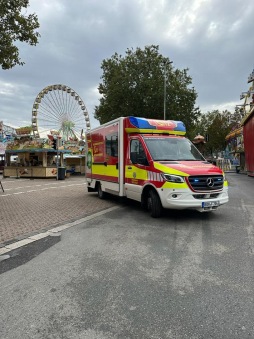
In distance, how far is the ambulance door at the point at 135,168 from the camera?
7.96 metres

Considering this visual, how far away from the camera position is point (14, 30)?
8742 mm

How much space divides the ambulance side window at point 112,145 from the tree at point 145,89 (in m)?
20.1

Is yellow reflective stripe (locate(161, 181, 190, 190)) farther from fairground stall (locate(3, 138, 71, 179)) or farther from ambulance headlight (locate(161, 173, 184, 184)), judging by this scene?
fairground stall (locate(3, 138, 71, 179))

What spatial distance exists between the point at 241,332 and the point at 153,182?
4880 mm

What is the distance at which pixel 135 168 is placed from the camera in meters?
8.36

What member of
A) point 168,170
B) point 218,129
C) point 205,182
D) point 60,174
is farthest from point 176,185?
point 218,129

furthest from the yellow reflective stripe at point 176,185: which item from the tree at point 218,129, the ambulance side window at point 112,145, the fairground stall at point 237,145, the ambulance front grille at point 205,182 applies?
the tree at point 218,129

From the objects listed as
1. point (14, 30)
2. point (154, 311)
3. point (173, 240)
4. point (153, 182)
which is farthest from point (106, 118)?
point (154, 311)

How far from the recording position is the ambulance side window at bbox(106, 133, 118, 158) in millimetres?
9469

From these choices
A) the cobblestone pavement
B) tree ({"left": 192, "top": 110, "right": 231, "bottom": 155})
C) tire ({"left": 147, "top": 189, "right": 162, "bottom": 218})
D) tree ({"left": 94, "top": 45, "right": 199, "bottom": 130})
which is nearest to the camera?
the cobblestone pavement

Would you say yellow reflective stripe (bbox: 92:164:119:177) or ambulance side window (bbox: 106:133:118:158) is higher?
ambulance side window (bbox: 106:133:118:158)

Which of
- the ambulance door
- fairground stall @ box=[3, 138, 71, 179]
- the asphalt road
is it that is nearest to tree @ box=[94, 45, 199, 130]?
fairground stall @ box=[3, 138, 71, 179]

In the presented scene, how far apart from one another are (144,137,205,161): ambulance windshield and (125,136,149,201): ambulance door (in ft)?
0.89

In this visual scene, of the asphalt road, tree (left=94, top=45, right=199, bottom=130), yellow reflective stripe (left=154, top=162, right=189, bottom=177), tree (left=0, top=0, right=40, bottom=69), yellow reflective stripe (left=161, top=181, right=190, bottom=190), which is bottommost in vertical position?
the asphalt road
